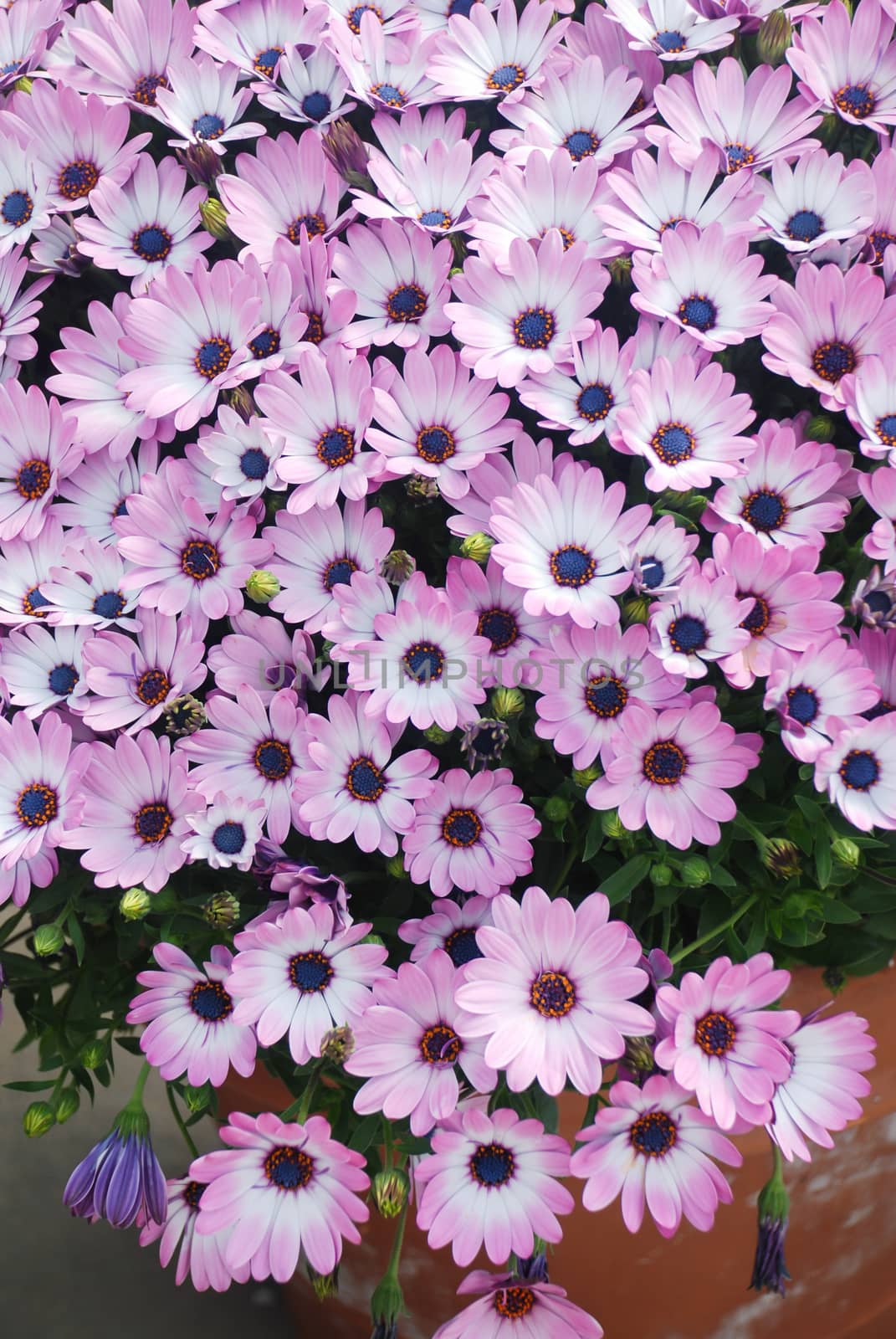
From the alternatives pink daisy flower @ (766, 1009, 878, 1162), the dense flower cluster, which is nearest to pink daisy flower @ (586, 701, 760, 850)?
the dense flower cluster

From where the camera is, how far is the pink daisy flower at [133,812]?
602mm

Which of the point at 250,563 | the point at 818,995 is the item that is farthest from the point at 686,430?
the point at 818,995

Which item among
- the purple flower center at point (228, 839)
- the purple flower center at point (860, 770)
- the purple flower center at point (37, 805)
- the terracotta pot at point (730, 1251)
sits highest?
the purple flower center at point (860, 770)

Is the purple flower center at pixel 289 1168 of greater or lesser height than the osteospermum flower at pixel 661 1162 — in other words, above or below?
below

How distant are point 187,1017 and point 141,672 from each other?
0.57 ft

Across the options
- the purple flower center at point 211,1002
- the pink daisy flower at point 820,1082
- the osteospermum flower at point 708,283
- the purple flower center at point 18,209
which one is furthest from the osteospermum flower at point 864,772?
the purple flower center at point 18,209

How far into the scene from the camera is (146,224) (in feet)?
2.35

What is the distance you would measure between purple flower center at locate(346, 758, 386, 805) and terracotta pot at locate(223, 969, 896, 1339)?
24 centimetres

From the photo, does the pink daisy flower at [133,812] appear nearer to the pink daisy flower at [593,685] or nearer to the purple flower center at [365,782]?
the purple flower center at [365,782]

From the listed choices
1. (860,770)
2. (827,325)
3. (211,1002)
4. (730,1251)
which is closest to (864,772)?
(860,770)

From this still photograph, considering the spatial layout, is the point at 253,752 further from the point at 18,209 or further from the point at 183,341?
the point at 18,209

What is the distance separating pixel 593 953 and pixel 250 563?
0.25 m

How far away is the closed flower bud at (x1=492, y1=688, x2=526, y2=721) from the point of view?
59cm

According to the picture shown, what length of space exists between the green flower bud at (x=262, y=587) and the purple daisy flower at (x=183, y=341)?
0.32 ft
